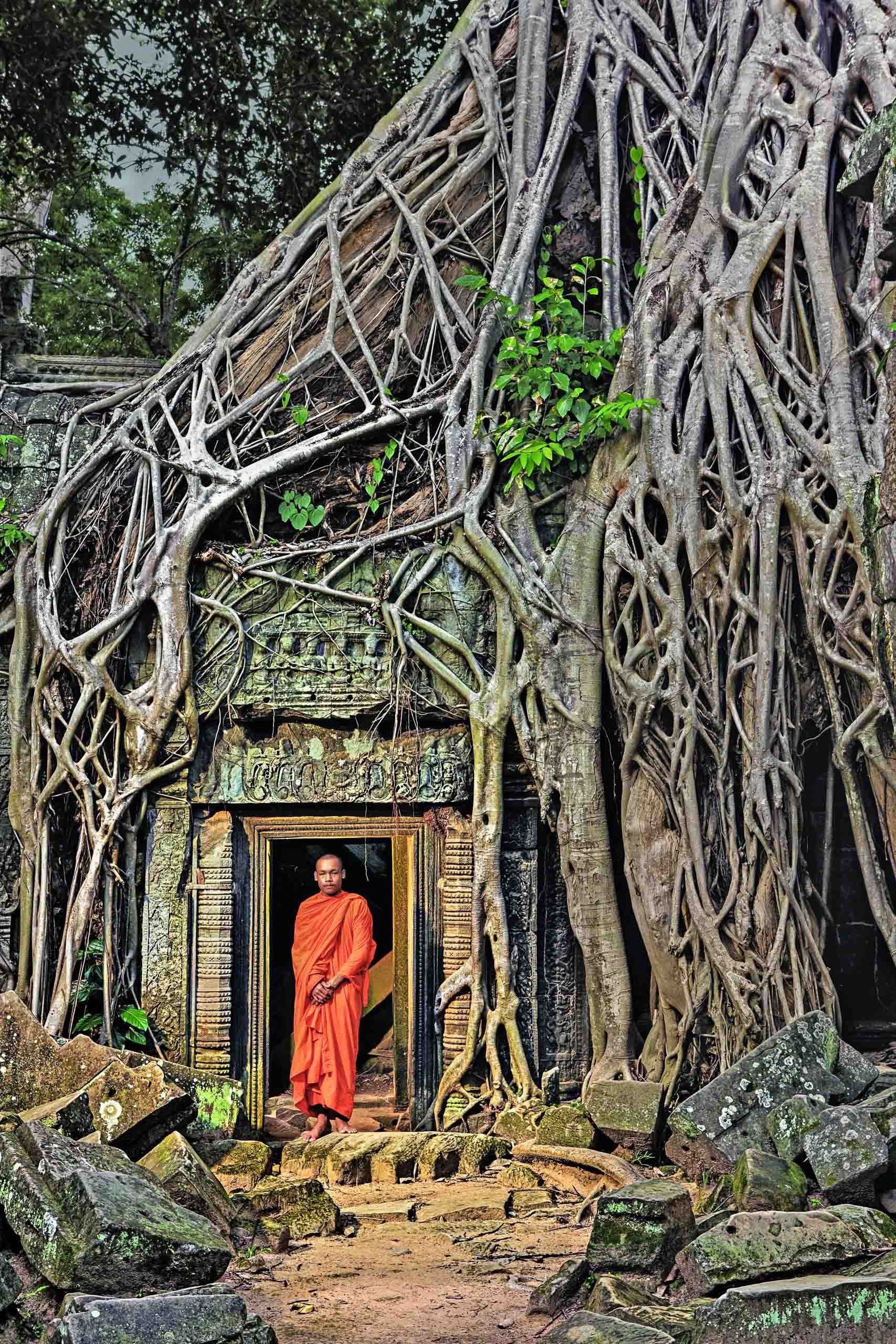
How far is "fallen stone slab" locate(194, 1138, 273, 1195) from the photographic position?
570 cm

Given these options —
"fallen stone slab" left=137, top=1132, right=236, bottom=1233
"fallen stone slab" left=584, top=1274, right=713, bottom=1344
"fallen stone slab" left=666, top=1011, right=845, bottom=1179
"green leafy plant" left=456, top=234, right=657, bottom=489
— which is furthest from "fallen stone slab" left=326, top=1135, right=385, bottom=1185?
"green leafy plant" left=456, top=234, right=657, bottom=489

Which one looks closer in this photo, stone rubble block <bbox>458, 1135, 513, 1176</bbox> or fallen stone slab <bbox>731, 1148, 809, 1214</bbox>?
fallen stone slab <bbox>731, 1148, 809, 1214</bbox>

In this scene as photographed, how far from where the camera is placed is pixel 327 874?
6.62m

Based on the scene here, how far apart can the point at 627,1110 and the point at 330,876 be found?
70.0 inches

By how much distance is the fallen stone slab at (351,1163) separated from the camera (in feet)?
19.1

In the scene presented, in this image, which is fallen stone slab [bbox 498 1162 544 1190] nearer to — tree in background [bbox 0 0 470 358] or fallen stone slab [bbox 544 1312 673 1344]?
fallen stone slab [bbox 544 1312 673 1344]

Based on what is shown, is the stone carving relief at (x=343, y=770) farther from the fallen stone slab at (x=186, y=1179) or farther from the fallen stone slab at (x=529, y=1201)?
the fallen stone slab at (x=186, y=1179)

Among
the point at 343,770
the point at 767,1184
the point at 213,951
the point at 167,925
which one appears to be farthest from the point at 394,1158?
the point at 767,1184

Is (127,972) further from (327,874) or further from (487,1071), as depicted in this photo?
(487,1071)

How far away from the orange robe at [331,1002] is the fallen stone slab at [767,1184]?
98.4 inches

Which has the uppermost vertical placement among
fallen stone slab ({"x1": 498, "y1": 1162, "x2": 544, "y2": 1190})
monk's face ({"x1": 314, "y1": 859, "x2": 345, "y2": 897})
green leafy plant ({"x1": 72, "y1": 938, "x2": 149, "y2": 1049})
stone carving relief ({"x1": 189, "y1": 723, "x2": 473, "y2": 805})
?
stone carving relief ({"x1": 189, "y1": 723, "x2": 473, "y2": 805})

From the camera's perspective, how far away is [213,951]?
6473 mm

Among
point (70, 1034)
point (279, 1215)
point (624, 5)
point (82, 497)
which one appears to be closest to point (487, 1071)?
point (279, 1215)

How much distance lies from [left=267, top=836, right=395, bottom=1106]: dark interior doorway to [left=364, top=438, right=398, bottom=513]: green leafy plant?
208cm
